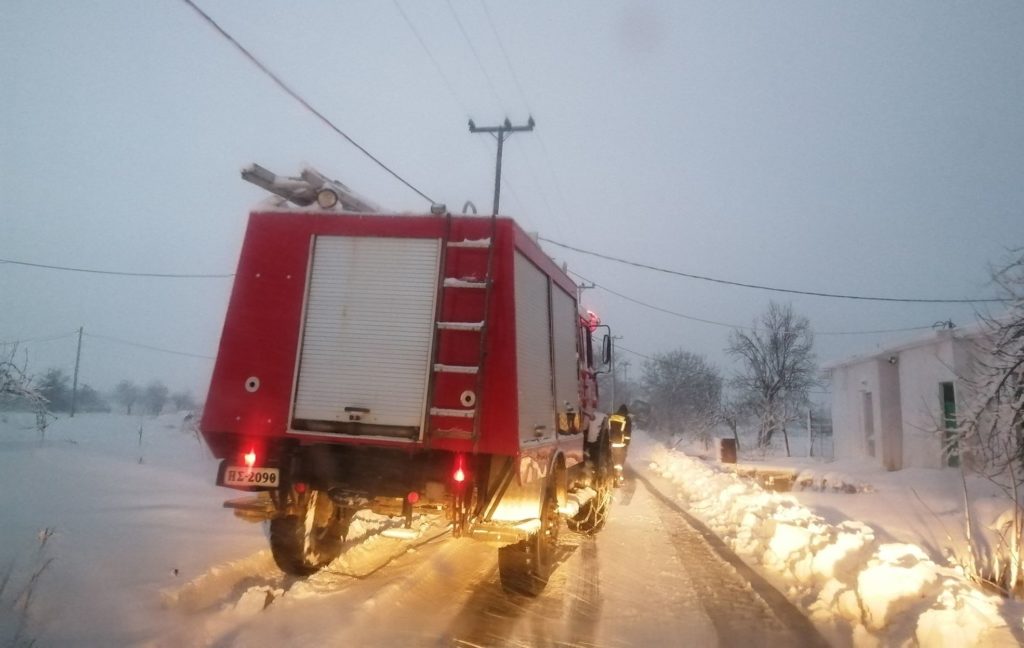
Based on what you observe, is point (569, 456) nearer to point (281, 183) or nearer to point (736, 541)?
point (736, 541)

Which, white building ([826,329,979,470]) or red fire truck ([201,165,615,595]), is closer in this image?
red fire truck ([201,165,615,595])

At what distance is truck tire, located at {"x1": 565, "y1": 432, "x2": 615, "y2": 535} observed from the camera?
955 cm

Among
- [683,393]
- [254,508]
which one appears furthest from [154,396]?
[254,508]

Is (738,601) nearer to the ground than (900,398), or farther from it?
nearer to the ground

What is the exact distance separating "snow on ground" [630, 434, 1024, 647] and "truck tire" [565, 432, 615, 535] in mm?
1803

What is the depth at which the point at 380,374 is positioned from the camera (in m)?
5.73

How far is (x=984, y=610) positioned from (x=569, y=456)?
4.14 meters

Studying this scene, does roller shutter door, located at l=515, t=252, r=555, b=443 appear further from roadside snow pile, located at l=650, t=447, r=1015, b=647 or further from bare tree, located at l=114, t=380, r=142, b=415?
bare tree, located at l=114, t=380, r=142, b=415

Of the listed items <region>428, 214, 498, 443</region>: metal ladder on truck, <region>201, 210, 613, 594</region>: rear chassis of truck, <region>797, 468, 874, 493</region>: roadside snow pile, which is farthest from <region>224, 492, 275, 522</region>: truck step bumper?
<region>797, 468, 874, 493</region>: roadside snow pile

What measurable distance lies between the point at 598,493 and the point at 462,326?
16.1ft

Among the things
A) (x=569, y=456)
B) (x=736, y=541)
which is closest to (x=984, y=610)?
(x=569, y=456)

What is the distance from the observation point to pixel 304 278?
19.5ft

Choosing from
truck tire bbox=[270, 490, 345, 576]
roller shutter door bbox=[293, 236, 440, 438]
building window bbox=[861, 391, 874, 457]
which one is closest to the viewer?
roller shutter door bbox=[293, 236, 440, 438]

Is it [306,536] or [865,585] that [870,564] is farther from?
[306,536]
